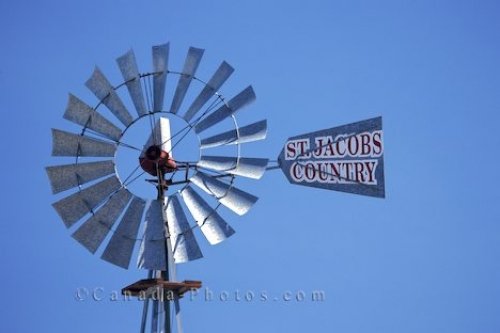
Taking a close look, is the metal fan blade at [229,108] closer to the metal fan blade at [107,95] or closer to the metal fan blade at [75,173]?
the metal fan blade at [107,95]

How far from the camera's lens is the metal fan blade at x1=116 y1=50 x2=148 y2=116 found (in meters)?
14.9

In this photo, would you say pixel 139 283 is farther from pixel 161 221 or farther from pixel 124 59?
pixel 124 59

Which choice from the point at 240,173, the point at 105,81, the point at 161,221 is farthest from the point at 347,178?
the point at 105,81

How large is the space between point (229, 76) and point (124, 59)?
152cm

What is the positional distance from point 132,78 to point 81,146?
1.21 metres

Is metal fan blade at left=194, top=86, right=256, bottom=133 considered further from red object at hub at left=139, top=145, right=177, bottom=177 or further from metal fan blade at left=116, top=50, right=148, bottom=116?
metal fan blade at left=116, top=50, right=148, bottom=116

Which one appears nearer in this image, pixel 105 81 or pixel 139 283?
pixel 139 283

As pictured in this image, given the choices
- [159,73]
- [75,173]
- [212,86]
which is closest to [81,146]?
[75,173]

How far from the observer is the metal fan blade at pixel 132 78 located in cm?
1491

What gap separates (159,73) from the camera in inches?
592

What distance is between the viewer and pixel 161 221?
47.1 ft

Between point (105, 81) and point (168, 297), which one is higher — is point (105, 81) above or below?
above

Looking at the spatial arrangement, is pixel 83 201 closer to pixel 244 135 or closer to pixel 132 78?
pixel 132 78

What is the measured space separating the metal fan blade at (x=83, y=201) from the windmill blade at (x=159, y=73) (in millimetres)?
1250
